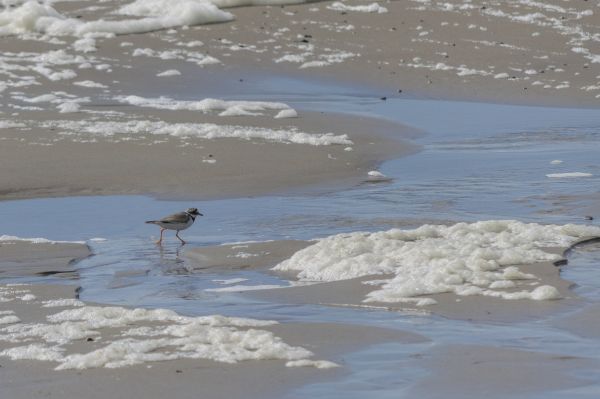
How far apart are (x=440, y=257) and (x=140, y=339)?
8.32ft

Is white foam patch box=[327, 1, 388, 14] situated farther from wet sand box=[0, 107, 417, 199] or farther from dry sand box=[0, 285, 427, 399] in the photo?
dry sand box=[0, 285, 427, 399]

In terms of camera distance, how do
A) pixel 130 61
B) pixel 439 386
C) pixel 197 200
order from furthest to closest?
pixel 130 61, pixel 197 200, pixel 439 386

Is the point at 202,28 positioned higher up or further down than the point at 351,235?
higher up

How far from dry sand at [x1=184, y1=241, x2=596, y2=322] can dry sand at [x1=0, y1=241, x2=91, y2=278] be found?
90 centimetres

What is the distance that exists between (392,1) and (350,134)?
8.77 m

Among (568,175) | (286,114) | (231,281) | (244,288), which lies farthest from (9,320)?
(286,114)

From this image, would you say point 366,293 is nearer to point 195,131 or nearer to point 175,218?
point 175,218

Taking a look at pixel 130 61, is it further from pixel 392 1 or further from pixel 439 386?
pixel 439 386

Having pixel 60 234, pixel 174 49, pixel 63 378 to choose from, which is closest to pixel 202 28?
pixel 174 49

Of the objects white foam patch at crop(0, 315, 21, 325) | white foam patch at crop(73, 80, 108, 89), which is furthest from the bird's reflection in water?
white foam patch at crop(73, 80, 108, 89)

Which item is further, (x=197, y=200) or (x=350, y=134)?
(x=350, y=134)

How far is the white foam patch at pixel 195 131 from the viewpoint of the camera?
13641mm

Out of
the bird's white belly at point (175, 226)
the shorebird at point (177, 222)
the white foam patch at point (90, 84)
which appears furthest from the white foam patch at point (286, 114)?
the bird's white belly at point (175, 226)

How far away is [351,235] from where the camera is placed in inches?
353
